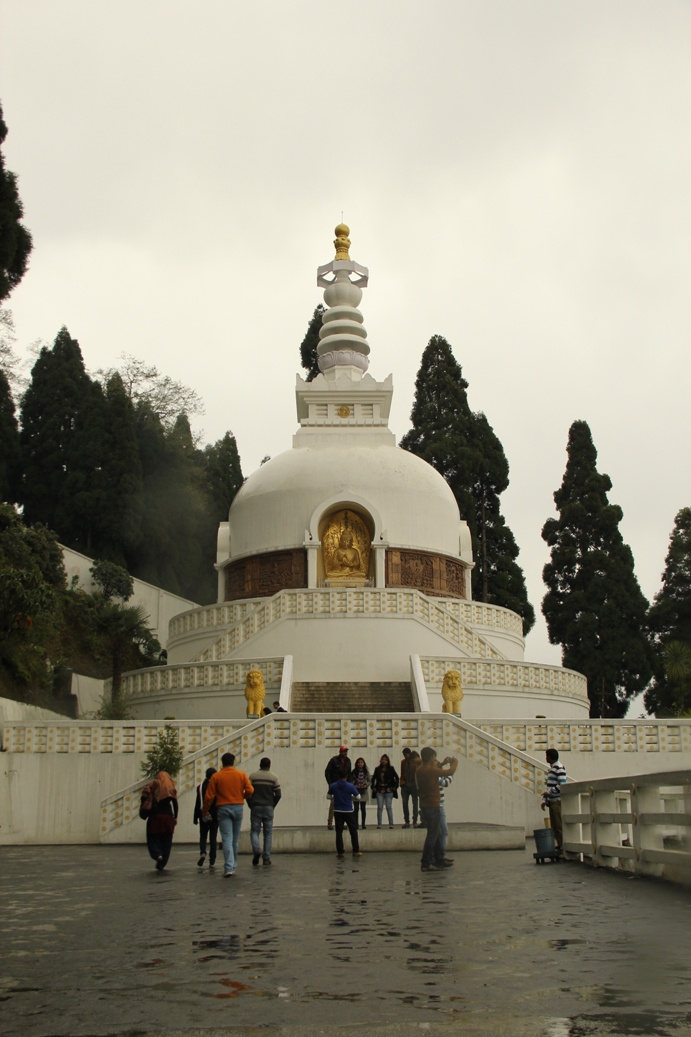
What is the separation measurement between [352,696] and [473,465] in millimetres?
21908

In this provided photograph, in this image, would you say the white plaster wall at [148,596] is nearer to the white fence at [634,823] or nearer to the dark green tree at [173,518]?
the dark green tree at [173,518]

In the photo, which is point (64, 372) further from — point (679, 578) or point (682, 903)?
point (682, 903)

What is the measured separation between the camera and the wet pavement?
177 inches

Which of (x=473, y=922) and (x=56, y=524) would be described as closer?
(x=473, y=922)

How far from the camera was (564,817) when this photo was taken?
13.2m

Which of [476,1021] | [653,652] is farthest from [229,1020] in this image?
[653,652]

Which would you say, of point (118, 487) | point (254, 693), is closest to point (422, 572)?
point (254, 693)

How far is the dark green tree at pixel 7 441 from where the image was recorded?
41.7 metres

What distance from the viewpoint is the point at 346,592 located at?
2608cm

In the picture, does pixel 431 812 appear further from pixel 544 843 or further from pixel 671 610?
pixel 671 610

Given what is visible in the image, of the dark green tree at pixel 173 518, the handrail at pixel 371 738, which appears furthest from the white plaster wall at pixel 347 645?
the dark green tree at pixel 173 518

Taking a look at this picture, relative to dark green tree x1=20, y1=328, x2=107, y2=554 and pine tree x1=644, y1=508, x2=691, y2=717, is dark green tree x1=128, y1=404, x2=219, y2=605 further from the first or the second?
pine tree x1=644, y1=508, x2=691, y2=717

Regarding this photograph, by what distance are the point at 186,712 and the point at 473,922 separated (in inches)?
699

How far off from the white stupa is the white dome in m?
0.04
